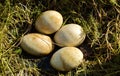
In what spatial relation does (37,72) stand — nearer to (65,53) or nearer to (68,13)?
(65,53)

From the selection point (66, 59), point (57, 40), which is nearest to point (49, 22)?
point (57, 40)

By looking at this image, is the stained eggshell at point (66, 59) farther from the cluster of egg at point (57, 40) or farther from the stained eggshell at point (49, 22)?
the stained eggshell at point (49, 22)

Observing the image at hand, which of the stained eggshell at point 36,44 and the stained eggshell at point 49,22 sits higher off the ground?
the stained eggshell at point 49,22

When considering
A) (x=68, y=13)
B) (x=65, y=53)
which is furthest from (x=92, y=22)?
(x=65, y=53)

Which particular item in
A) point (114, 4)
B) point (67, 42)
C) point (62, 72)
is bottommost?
point (62, 72)

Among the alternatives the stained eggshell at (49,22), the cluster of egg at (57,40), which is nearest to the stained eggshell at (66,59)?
the cluster of egg at (57,40)

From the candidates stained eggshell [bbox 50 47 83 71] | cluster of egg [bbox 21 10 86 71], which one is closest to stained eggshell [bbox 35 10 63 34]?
cluster of egg [bbox 21 10 86 71]
